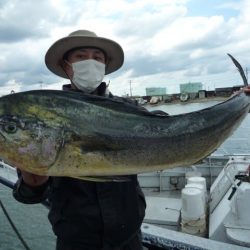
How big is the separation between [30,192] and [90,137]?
2.81 ft

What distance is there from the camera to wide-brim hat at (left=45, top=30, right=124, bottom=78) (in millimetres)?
3072

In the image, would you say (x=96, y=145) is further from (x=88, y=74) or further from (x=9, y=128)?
(x=88, y=74)

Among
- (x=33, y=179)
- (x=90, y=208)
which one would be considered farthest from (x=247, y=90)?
(x=33, y=179)

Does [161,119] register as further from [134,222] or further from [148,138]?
[134,222]

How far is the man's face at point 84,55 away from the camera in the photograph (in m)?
3.08

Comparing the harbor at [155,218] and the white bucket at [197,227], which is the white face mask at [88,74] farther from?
the white bucket at [197,227]

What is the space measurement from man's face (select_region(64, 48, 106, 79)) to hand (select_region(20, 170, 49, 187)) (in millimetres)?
795

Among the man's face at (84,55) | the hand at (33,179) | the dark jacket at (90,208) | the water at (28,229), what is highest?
the man's face at (84,55)

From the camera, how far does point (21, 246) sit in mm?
5438

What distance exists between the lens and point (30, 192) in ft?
9.26

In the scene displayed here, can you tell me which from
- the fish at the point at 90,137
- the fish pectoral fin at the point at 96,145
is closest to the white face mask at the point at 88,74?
the fish at the point at 90,137

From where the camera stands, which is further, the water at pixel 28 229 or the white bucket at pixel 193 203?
the white bucket at pixel 193 203

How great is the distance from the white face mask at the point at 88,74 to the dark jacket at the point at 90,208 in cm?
66

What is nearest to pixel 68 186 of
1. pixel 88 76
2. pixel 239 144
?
pixel 88 76
